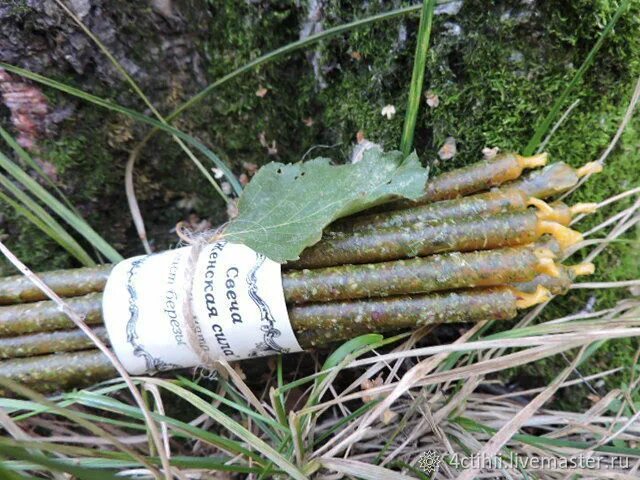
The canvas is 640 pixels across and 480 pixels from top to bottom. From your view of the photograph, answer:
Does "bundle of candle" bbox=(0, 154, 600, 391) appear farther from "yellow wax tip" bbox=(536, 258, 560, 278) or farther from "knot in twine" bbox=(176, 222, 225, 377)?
"knot in twine" bbox=(176, 222, 225, 377)

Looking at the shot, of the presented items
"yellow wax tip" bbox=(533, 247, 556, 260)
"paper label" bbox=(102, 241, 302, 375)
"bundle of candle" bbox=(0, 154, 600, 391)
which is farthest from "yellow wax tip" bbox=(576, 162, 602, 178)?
"paper label" bbox=(102, 241, 302, 375)

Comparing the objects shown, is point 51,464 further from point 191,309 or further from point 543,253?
point 543,253

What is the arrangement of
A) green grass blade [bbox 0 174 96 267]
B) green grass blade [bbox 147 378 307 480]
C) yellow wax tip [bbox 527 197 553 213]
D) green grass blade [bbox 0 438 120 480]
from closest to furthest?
1. green grass blade [bbox 0 438 120 480]
2. green grass blade [bbox 147 378 307 480]
3. yellow wax tip [bbox 527 197 553 213]
4. green grass blade [bbox 0 174 96 267]

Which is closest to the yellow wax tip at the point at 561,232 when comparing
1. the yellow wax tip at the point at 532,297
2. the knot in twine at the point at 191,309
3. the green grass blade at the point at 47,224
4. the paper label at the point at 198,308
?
the yellow wax tip at the point at 532,297

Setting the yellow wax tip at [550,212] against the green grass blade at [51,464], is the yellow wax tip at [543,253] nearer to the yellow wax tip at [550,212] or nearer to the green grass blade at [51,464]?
the yellow wax tip at [550,212]

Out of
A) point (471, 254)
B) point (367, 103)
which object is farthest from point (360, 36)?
point (471, 254)

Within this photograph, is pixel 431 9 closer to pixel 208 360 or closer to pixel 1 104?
pixel 208 360
